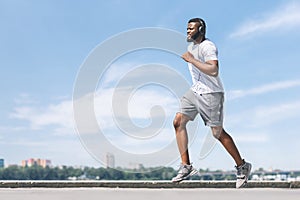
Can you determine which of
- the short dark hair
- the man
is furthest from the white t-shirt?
the short dark hair

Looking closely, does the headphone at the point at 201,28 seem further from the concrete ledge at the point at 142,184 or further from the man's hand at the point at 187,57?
the concrete ledge at the point at 142,184

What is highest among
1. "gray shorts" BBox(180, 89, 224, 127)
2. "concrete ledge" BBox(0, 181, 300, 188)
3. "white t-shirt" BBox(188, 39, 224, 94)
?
"white t-shirt" BBox(188, 39, 224, 94)

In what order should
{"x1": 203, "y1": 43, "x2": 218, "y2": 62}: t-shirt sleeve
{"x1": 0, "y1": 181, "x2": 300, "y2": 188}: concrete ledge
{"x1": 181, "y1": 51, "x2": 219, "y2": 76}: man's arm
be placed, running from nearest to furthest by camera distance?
1. {"x1": 181, "y1": 51, "x2": 219, "y2": 76}: man's arm
2. {"x1": 203, "y1": 43, "x2": 218, "y2": 62}: t-shirt sleeve
3. {"x1": 0, "y1": 181, "x2": 300, "y2": 188}: concrete ledge

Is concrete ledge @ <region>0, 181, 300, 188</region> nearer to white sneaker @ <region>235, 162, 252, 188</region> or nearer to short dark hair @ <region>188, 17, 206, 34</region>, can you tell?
white sneaker @ <region>235, 162, 252, 188</region>

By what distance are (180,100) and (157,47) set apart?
0.80 meters

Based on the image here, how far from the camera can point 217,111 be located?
623cm

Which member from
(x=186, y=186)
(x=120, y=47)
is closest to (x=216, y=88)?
(x=120, y=47)

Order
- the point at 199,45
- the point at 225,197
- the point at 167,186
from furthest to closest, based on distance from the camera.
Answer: the point at 167,186
the point at 199,45
the point at 225,197

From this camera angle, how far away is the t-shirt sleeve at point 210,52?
20.0 feet

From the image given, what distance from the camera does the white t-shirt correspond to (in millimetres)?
6121

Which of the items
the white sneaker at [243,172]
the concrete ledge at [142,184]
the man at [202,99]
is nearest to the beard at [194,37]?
the man at [202,99]

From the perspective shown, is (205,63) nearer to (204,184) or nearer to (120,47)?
(120,47)

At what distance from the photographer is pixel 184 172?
6.60 meters

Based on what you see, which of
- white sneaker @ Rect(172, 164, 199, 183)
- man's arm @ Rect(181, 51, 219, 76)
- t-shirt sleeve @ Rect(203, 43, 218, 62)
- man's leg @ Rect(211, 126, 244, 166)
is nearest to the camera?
man's arm @ Rect(181, 51, 219, 76)
